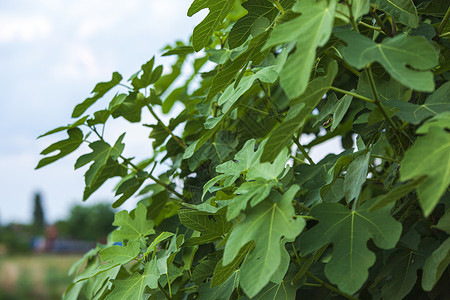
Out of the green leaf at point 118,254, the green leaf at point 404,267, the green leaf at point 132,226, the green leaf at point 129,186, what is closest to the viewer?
the green leaf at point 404,267

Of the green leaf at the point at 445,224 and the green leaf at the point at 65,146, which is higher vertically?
the green leaf at the point at 65,146

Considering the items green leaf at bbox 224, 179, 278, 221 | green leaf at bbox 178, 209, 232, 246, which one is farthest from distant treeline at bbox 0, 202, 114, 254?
green leaf at bbox 224, 179, 278, 221

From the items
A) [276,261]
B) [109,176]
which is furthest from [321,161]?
[109,176]

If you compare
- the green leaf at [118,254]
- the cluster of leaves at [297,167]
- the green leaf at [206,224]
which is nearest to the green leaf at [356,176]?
the cluster of leaves at [297,167]

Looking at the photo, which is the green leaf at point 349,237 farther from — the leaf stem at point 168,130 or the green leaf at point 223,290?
the leaf stem at point 168,130

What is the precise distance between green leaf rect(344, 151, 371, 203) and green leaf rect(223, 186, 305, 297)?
13 centimetres

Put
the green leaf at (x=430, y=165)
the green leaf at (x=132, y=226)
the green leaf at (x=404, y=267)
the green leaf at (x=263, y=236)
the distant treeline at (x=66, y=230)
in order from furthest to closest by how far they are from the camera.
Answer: the distant treeline at (x=66, y=230) → the green leaf at (x=132, y=226) → the green leaf at (x=404, y=267) → the green leaf at (x=263, y=236) → the green leaf at (x=430, y=165)

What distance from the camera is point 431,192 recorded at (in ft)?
1.69

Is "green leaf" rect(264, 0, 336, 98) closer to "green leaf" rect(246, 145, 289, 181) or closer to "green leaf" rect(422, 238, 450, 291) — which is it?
"green leaf" rect(246, 145, 289, 181)

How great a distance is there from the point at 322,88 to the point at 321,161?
1.03 ft

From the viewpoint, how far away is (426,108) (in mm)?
685

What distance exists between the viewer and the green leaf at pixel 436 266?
2.16 ft

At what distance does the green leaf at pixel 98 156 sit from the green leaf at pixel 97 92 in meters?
0.10

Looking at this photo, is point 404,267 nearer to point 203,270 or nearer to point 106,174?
point 203,270
